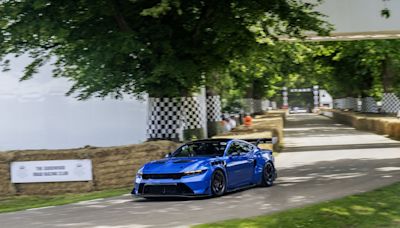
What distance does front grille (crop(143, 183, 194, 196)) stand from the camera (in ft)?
40.6

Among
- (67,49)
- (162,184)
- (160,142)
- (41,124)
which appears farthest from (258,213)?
(41,124)

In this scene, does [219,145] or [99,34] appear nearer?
[219,145]

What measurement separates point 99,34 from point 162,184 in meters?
6.68

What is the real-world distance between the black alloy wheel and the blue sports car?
0.02 metres

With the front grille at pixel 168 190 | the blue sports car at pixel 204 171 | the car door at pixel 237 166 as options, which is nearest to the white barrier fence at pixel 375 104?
the blue sports car at pixel 204 171

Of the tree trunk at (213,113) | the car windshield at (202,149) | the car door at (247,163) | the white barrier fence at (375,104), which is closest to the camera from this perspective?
the car windshield at (202,149)

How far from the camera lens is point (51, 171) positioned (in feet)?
53.7

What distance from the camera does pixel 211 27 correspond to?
18531 mm

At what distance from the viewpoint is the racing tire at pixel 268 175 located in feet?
48.3

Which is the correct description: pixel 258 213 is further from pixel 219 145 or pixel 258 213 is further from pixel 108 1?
pixel 108 1

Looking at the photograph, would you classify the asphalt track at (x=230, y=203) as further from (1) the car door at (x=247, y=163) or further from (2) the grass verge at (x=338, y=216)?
(2) the grass verge at (x=338, y=216)

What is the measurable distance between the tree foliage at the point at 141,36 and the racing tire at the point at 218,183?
491 centimetres

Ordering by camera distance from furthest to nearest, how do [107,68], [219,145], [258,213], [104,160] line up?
[107,68], [104,160], [219,145], [258,213]

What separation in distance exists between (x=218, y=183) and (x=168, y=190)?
1107 mm
